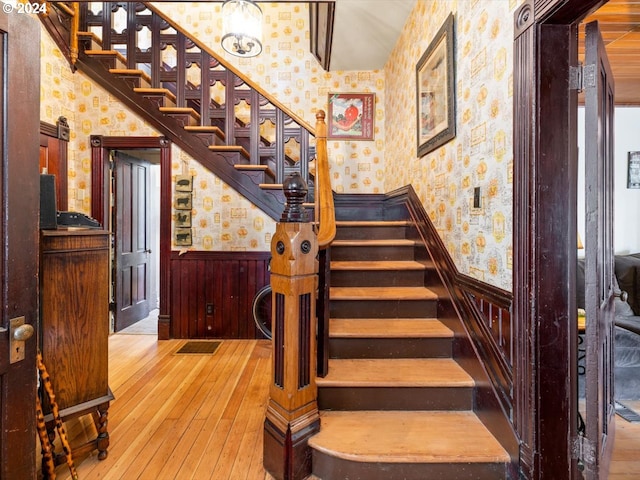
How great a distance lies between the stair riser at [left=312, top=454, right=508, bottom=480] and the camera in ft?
4.69

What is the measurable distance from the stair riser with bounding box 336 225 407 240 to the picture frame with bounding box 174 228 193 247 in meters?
1.64

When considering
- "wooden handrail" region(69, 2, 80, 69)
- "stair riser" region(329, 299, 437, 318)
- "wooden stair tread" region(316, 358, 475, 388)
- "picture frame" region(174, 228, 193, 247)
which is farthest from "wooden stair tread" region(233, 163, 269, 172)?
"wooden stair tread" region(316, 358, 475, 388)

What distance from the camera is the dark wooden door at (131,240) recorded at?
390cm

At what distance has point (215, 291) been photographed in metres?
3.59

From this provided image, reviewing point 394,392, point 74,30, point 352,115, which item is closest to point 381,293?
point 394,392

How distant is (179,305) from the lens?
11.7ft

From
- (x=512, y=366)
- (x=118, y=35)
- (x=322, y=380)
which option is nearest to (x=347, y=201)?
(x=322, y=380)

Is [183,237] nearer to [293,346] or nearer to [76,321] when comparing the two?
[76,321]

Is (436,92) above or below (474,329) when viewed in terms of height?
above

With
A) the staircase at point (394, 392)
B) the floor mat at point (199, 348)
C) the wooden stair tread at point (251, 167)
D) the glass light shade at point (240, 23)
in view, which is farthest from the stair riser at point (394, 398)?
the glass light shade at point (240, 23)

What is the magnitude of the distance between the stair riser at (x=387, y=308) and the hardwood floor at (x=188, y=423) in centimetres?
86

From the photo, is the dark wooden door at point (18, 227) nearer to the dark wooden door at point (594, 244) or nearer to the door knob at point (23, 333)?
the door knob at point (23, 333)

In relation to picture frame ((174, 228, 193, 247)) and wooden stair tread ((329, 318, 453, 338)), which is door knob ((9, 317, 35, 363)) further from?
picture frame ((174, 228, 193, 247))

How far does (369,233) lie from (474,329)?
1.52 metres
